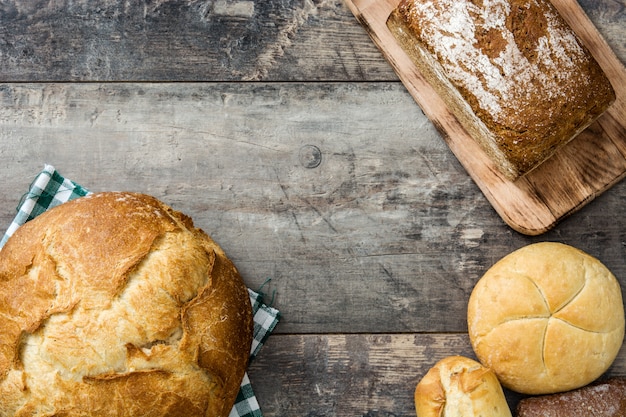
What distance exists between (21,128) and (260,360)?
1.20 metres

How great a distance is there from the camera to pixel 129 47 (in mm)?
2273

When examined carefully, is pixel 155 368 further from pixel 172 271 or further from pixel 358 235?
pixel 358 235

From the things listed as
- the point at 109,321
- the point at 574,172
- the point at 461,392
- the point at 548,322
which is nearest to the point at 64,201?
the point at 109,321

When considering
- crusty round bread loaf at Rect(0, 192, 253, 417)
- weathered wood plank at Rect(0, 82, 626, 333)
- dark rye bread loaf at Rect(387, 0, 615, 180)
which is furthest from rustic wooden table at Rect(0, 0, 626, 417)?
crusty round bread loaf at Rect(0, 192, 253, 417)

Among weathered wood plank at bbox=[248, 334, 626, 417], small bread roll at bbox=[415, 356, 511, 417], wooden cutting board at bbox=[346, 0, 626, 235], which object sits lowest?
weathered wood plank at bbox=[248, 334, 626, 417]

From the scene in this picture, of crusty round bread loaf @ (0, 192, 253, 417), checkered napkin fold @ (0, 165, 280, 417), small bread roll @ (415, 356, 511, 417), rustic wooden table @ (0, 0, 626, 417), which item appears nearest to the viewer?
crusty round bread loaf @ (0, 192, 253, 417)

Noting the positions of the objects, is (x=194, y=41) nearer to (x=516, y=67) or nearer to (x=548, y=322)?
(x=516, y=67)

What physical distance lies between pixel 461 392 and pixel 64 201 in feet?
4.83

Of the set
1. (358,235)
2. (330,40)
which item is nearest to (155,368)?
(358,235)

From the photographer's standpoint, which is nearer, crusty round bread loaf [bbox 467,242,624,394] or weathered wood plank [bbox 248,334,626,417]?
crusty round bread loaf [bbox 467,242,624,394]

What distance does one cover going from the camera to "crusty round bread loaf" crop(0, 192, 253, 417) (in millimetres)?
1623

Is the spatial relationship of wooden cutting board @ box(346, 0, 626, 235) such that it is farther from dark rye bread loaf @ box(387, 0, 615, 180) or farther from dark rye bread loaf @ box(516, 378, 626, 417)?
dark rye bread loaf @ box(516, 378, 626, 417)

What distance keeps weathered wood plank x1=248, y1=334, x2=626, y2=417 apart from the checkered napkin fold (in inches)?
1.8

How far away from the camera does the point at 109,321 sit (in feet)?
5.34
